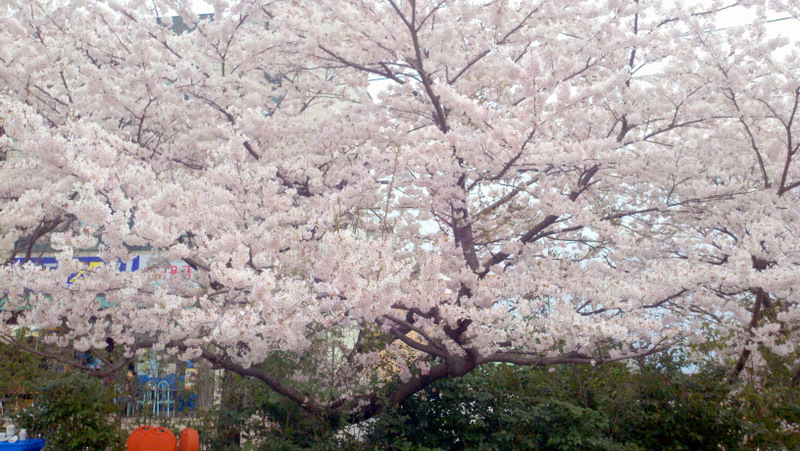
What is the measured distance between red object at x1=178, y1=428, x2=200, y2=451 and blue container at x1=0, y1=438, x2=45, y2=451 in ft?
4.41

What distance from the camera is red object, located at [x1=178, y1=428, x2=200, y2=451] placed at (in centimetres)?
521

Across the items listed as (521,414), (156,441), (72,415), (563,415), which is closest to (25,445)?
(72,415)

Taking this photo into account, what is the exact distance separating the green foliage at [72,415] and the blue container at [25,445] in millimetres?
117

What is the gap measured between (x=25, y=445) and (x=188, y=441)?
146 cm

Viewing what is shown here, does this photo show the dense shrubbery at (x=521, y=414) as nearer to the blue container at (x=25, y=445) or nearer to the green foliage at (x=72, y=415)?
the green foliage at (x=72, y=415)

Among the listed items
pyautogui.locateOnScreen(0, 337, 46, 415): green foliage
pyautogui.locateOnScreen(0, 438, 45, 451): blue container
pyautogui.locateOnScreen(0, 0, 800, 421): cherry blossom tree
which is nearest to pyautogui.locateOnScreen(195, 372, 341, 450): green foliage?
pyautogui.locateOnScreen(0, 0, 800, 421): cherry blossom tree

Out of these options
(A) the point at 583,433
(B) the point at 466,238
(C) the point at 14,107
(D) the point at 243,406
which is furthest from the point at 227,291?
(A) the point at 583,433

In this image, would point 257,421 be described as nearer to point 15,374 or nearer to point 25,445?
point 25,445

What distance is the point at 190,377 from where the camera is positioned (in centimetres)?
602

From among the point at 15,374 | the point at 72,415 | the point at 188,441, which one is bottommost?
the point at 188,441

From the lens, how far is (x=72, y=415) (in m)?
5.75

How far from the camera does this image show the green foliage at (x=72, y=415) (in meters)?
5.64

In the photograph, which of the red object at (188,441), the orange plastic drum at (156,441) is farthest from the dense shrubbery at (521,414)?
the orange plastic drum at (156,441)

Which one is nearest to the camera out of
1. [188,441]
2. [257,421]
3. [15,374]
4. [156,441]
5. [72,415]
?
[156,441]
